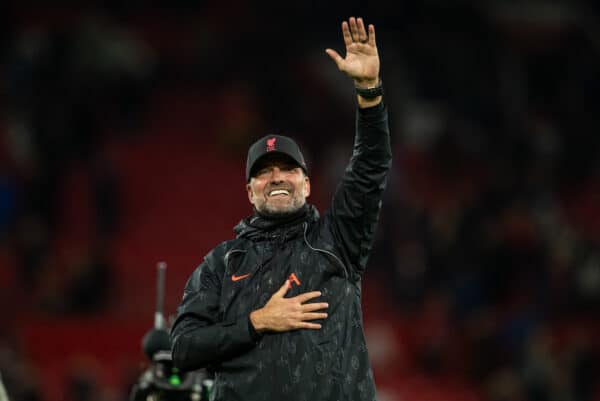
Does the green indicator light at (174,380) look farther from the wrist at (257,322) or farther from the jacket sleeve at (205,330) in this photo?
the wrist at (257,322)

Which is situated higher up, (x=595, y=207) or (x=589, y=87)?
(x=589, y=87)

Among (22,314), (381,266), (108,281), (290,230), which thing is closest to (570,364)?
(381,266)

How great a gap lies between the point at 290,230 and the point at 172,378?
1.08 m

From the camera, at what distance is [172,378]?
4473 millimetres

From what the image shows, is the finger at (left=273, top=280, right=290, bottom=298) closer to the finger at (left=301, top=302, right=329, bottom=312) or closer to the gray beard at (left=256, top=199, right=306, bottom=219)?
the finger at (left=301, top=302, right=329, bottom=312)

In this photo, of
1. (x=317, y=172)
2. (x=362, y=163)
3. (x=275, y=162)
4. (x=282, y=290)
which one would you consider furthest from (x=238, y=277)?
(x=317, y=172)

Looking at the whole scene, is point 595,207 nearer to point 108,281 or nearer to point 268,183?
point 108,281

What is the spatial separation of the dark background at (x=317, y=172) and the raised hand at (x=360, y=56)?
4340mm

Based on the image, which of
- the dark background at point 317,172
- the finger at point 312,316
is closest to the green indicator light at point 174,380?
the finger at point 312,316

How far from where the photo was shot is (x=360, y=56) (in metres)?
3.65

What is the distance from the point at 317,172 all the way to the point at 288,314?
867 centimetres

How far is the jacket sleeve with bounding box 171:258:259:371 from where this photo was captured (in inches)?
139

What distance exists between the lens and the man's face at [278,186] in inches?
146

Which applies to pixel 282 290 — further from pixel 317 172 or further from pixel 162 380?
pixel 317 172
